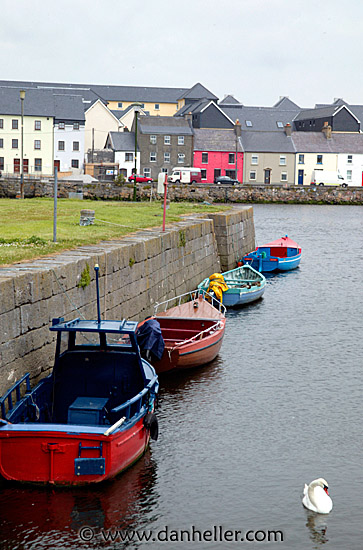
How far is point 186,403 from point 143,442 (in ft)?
11.3

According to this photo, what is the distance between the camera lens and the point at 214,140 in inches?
3684

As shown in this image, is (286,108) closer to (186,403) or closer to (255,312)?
(255,312)

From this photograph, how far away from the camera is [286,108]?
138 metres

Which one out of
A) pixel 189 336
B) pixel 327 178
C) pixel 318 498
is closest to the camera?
pixel 318 498

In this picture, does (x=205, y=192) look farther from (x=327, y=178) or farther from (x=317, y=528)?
(x=317, y=528)

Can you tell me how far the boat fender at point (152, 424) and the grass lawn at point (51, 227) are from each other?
15.1ft

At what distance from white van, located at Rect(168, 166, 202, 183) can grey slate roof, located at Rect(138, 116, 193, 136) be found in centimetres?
635

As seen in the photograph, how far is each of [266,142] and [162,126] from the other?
14.0 metres

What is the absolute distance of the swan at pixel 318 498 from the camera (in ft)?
36.3

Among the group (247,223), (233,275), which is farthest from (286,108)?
(233,275)

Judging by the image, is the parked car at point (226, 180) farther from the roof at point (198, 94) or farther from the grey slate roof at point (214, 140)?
the roof at point (198, 94)

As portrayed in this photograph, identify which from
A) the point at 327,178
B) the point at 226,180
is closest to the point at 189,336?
the point at 226,180

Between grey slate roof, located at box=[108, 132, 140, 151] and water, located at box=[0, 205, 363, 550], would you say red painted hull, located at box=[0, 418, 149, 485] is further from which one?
grey slate roof, located at box=[108, 132, 140, 151]

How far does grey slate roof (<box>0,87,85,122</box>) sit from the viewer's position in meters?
84.4
